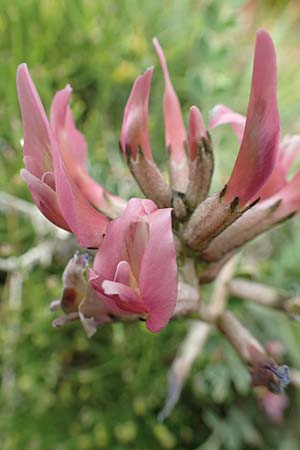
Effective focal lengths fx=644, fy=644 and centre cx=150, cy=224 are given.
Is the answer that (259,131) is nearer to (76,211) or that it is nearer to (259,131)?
(259,131)

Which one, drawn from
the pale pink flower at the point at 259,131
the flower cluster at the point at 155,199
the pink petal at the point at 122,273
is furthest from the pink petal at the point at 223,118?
the pink petal at the point at 122,273

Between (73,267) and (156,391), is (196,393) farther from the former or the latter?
(73,267)

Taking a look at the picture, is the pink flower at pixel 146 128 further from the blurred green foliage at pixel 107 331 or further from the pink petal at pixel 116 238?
the blurred green foliage at pixel 107 331

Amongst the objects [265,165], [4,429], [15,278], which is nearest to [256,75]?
[265,165]

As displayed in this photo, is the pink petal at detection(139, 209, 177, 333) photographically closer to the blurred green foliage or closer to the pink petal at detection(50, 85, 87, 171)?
the pink petal at detection(50, 85, 87, 171)

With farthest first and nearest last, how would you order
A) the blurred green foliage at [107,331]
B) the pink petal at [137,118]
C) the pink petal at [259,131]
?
the blurred green foliage at [107,331] → the pink petal at [137,118] → the pink petal at [259,131]

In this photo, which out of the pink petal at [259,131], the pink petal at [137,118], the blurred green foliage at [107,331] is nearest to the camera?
the pink petal at [259,131]

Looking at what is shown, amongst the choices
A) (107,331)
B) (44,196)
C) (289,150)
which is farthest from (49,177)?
(107,331)
